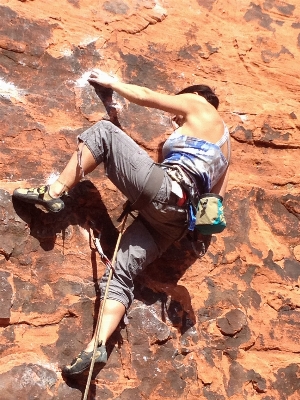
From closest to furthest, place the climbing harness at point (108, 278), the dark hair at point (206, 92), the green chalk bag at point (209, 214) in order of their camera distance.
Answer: the climbing harness at point (108, 278) < the green chalk bag at point (209, 214) < the dark hair at point (206, 92)

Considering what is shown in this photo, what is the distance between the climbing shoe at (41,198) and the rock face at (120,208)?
0.13 meters

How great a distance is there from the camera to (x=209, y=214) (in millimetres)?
3703

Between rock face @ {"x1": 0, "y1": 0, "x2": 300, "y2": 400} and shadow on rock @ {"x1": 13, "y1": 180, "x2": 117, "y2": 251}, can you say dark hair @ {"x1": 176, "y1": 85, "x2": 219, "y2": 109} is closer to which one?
rock face @ {"x1": 0, "y1": 0, "x2": 300, "y2": 400}

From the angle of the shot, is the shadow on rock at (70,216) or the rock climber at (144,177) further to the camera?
the shadow on rock at (70,216)

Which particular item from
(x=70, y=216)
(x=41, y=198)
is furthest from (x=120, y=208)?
(x=41, y=198)

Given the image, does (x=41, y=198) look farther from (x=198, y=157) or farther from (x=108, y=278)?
(x=198, y=157)

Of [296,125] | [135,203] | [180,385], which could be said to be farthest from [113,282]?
[296,125]

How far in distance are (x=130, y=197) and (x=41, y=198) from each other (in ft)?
1.90

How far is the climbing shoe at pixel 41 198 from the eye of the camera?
3.58 meters

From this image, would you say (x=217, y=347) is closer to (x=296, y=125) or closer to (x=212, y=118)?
(x=212, y=118)

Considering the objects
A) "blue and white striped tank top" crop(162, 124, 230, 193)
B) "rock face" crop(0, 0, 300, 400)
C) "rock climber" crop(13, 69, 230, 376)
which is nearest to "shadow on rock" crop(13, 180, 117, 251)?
"rock face" crop(0, 0, 300, 400)

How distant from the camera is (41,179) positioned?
3.91 meters

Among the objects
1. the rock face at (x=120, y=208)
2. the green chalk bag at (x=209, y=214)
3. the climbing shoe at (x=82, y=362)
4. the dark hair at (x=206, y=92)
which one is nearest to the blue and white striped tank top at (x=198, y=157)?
the green chalk bag at (x=209, y=214)

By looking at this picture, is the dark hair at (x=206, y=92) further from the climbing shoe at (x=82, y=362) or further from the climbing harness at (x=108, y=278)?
the climbing shoe at (x=82, y=362)
